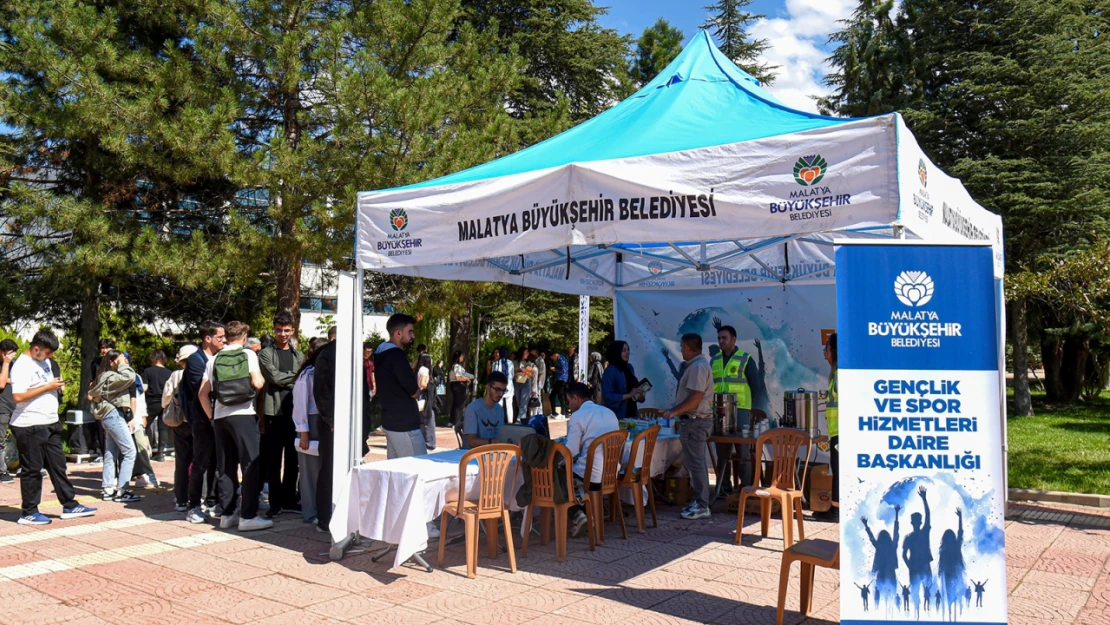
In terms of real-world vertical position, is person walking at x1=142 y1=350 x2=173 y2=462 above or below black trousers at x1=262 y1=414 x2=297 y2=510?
above

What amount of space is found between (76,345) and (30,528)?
27.0 ft

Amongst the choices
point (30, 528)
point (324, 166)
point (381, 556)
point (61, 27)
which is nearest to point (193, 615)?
point (381, 556)

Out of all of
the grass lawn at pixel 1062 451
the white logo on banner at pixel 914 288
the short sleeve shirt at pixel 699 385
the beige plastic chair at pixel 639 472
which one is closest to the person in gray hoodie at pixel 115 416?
the beige plastic chair at pixel 639 472

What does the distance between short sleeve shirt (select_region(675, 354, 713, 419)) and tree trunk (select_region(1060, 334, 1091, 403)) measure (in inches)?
800

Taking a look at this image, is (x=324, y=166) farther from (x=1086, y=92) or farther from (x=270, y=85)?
(x=1086, y=92)

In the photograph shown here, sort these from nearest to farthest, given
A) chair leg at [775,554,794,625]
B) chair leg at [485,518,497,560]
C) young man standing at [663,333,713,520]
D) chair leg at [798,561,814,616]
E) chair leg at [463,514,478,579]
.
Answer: chair leg at [775,554,794,625] → chair leg at [798,561,814,616] → chair leg at [463,514,478,579] → chair leg at [485,518,497,560] → young man standing at [663,333,713,520]

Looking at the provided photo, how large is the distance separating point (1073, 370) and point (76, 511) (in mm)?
25073

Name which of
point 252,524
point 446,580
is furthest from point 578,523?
point 252,524

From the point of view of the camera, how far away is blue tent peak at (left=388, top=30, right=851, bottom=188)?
5.70 m

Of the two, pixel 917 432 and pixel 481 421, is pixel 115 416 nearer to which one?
pixel 481 421

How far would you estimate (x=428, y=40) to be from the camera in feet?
41.2

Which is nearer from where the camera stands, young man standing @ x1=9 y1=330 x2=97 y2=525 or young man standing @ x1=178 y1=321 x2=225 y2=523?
young man standing @ x1=9 y1=330 x2=97 y2=525

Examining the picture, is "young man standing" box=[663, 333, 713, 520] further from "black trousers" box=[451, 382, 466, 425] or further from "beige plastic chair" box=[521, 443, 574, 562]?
"black trousers" box=[451, 382, 466, 425]

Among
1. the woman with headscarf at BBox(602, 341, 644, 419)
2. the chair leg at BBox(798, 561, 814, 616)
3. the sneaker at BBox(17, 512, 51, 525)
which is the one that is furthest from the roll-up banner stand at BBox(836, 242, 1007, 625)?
the sneaker at BBox(17, 512, 51, 525)
